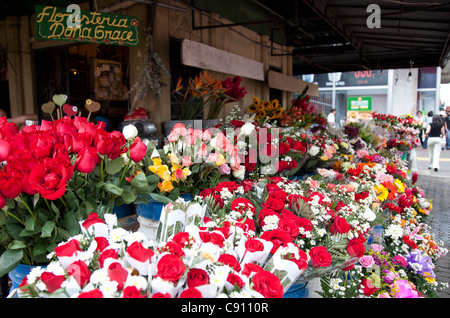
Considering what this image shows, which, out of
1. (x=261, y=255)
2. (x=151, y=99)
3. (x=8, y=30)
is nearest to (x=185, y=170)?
(x=261, y=255)

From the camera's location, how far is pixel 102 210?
1.22 metres

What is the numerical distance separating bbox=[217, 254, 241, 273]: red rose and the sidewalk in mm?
2094

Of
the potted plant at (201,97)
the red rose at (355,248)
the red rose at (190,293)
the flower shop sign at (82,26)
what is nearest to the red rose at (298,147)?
the potted plant at (201,97)

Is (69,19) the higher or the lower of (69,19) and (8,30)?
the lower

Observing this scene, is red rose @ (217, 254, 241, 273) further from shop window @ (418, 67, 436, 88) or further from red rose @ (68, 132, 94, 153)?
shop window @ (418, 67, 436, 88)

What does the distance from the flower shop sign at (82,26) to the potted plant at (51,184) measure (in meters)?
Answer: 1.92

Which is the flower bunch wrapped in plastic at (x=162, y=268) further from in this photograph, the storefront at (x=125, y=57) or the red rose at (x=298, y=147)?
the storefront at (x=125, y=57)

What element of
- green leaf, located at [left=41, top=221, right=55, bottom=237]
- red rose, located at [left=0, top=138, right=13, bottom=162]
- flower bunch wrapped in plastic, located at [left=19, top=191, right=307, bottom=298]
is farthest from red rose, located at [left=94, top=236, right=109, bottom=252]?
red rose, located at [left=0, top=138, right=13, bottom=162]

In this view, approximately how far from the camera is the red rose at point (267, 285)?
0.79 m

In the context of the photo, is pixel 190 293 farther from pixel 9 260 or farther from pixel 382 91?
pixel 382 91

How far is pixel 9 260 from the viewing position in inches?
42.0

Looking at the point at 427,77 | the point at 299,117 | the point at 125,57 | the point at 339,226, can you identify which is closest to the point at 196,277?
the point at 339,226
